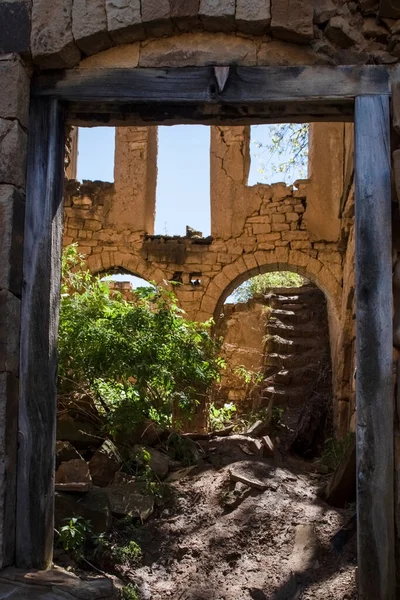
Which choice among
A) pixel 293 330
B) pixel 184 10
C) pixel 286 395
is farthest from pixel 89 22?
pixel 293 330

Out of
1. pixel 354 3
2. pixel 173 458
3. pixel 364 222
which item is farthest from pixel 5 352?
pixel 173 458

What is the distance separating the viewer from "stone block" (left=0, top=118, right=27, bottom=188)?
3051 mm

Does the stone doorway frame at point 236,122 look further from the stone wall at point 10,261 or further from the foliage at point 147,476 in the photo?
Result: the foliage at point 147,476

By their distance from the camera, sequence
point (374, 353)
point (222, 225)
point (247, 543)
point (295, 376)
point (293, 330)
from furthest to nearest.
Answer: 1. point (293, 330)
2. point (222, 225)
3. point (295, 376)
4. point (247, 543)
5. point (374, 353)

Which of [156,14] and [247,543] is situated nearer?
[156,14]

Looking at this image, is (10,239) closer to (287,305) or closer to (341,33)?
(341,33)

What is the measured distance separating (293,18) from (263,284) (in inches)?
378

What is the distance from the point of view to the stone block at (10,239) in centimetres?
301

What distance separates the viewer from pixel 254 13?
310 cm

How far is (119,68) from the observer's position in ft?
10.6

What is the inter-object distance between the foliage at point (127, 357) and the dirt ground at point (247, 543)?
26.6 inches

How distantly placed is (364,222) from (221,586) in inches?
84.5

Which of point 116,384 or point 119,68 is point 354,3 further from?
point 116,384

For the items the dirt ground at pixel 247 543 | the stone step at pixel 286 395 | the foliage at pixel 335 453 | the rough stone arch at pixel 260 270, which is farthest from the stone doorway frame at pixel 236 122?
the rough stone arch at pixel 260 270
